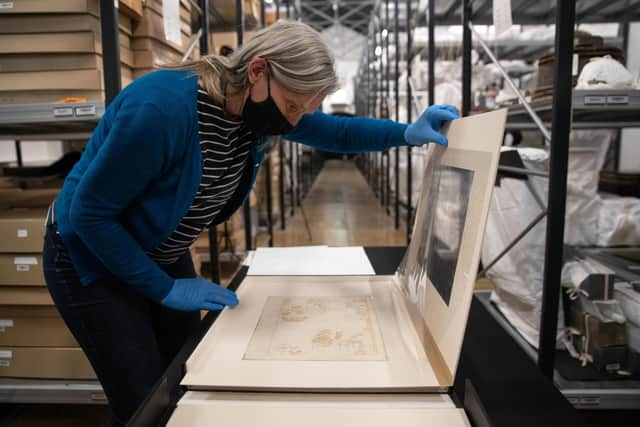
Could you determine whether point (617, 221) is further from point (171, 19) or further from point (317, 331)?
point (171, 19)

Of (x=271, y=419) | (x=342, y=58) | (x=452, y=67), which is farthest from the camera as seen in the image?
(x=342, y=58)

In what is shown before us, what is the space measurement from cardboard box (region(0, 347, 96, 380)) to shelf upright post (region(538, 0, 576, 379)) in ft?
4.86

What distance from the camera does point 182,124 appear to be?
0.77 metres

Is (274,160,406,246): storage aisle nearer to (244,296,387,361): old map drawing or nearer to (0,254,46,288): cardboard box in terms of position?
(0,254,46,288): cardboard box

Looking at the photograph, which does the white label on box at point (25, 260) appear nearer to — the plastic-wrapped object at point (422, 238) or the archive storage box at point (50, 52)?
the archive storage box at point (50, 52)

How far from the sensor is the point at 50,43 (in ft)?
4.95

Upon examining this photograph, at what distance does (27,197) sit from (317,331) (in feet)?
4.78

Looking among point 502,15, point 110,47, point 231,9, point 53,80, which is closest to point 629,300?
point 502,15

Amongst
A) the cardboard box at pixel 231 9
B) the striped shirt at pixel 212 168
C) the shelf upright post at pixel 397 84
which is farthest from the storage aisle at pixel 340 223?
the striped shirt at pixel 212 168

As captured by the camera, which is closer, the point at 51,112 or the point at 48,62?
the point at 51,112

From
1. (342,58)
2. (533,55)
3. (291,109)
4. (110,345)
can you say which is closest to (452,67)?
(533,55)

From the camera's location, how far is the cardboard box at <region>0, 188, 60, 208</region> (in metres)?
1.68

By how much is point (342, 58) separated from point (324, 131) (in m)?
14.9

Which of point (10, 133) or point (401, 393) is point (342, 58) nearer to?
point (10, 133)
